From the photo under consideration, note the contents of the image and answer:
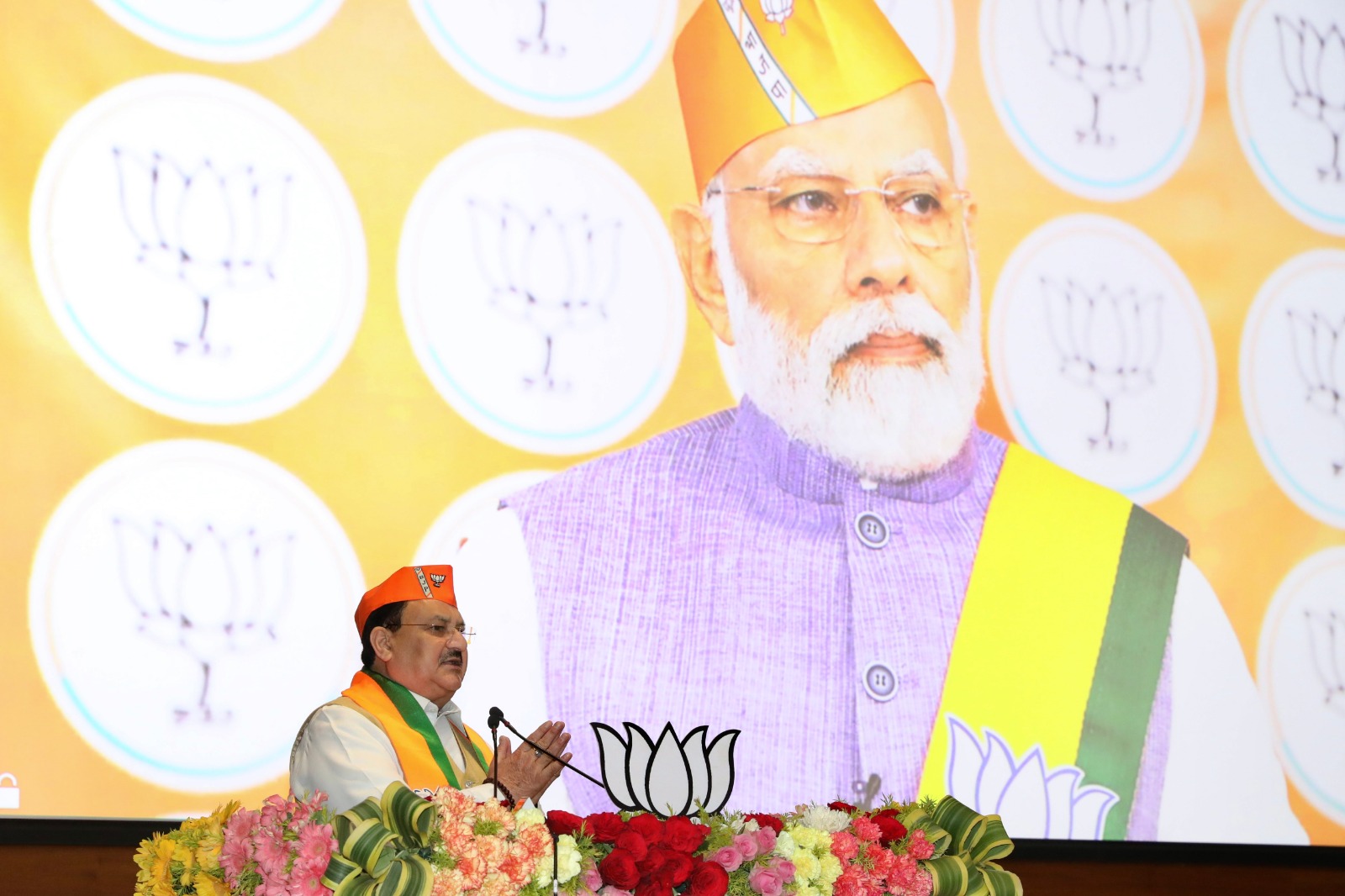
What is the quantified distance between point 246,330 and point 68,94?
2.08ft

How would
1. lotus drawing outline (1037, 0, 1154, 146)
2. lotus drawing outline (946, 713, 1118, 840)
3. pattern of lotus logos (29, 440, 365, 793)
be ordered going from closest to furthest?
pattern of lotus logos (29, 440, 365, 793) → lotus drawing outline (946, 713, 1118, 840) → lotus drawing outline (1037, 0, 1154, 146)

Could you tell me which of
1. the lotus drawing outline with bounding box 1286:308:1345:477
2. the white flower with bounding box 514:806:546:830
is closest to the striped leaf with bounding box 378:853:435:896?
the white flower with bounding box 514:806:546:830

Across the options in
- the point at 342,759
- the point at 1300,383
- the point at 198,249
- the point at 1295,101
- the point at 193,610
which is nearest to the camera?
the point at 342,759

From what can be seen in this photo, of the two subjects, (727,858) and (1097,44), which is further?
(1097,44)

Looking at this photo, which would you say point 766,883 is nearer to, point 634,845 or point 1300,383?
point 634,845

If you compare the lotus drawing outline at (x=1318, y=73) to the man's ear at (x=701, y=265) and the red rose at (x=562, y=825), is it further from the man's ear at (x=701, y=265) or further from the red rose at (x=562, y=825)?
the red rose at (x=562, y=825)

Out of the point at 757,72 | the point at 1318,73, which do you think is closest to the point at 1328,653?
the point at 1318,73

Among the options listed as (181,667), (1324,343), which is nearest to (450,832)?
(181,667)

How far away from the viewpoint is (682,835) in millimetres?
1939

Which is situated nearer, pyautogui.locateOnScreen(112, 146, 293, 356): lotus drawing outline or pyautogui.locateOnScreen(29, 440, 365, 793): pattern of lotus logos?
pyautogui.locateOnScreen(29, 440, 365, 793): pattern of lotus logos

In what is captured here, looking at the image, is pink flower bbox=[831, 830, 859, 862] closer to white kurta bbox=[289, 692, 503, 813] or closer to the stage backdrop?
white kurta bbox=[289, 692, 503, 813]

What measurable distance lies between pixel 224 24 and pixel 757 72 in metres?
1.32

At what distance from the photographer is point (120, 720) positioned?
3051mm

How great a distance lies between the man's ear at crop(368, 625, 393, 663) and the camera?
254 cm
